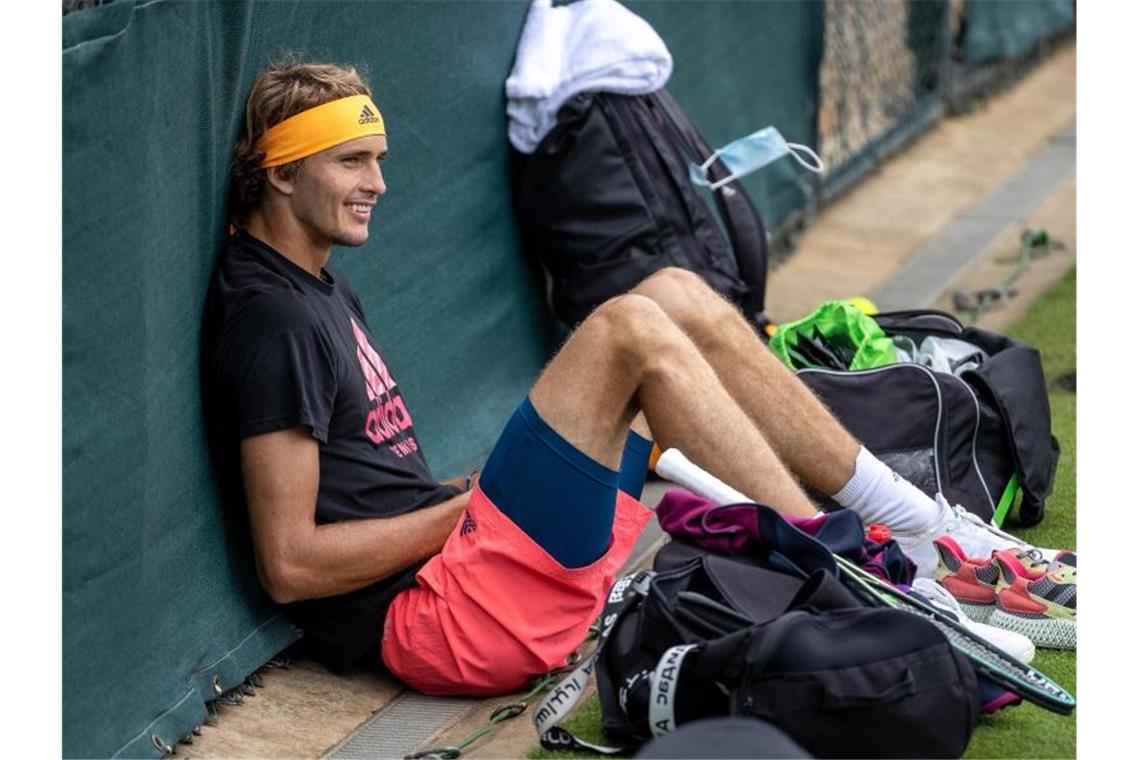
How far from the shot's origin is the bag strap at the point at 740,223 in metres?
6.21

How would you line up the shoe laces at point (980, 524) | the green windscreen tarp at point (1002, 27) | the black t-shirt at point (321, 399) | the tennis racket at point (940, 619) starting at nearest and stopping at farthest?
the tennis racket at point (940, 619)
the black t-shirt at point (321, 399)
the shoe laces at point (980, 524)
the green windscreen tarp at point (1002, 27)

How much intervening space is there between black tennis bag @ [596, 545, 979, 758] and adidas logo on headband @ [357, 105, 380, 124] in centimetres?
126

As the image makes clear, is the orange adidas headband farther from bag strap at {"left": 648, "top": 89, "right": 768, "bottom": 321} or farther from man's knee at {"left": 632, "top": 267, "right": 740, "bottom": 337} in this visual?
bag strap at {"left": 648, "top": 89, "right": 768, "bottom": 321}

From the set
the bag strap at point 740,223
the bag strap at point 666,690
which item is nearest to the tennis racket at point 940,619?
the bag strap at point 666,690

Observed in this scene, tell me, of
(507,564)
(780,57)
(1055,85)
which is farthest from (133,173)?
(1055,85)

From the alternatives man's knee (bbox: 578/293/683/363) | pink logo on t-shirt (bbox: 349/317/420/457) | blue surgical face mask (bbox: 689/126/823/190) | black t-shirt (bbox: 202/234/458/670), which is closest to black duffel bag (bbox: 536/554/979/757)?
man's knee (bbox: 578/293/683/363)

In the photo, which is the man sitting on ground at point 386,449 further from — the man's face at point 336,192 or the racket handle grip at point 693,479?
the racket handle grip at point 693,479

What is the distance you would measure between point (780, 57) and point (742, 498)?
4475 millimetres

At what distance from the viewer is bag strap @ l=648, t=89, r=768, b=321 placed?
245 inches

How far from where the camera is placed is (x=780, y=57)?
26.7 feet

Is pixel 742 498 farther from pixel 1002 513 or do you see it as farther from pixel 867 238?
pixel 867 238

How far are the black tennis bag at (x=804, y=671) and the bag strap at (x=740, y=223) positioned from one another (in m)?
2.62

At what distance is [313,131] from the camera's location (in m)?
Result: 4.17
